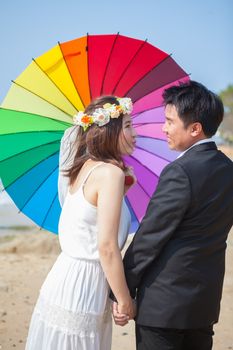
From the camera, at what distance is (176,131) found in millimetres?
2225

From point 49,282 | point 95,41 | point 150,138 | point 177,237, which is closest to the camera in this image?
point 177,237

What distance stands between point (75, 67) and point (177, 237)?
124 centimetres

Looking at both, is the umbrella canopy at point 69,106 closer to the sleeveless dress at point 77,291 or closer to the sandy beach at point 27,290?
the sleeveless dress at point 77,291

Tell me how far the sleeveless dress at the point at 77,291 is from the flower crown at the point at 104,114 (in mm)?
234

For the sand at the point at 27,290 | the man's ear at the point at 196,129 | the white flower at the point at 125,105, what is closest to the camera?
the man's ear at the point at 196,129

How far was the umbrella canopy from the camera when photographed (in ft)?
9.10

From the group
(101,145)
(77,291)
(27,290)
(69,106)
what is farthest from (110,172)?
(27,290)

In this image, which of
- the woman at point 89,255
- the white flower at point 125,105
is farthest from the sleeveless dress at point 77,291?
the white flower at point 125,105

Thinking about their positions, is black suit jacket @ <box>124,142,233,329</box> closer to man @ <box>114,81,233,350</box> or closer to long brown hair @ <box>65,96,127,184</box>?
man @ <box>114,81,233,350</box>

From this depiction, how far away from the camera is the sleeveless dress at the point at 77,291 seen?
7.57 feet

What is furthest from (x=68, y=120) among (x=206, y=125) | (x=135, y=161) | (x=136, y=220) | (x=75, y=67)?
(x=206, y=125)

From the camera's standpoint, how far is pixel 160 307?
2137mm

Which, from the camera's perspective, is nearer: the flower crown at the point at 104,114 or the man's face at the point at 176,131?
the man's face at the point at 176,131

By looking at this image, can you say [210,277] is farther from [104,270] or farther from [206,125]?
[206,125]
